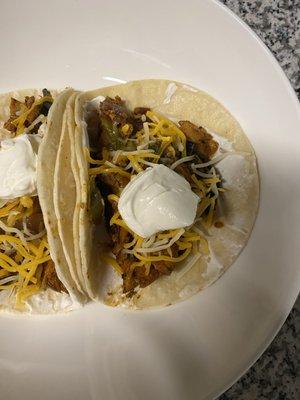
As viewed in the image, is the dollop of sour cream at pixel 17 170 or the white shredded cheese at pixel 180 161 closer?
the dollop of sour cream at pixel 17 170

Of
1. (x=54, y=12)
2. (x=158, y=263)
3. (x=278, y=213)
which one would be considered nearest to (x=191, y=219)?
(x=158, y=263)

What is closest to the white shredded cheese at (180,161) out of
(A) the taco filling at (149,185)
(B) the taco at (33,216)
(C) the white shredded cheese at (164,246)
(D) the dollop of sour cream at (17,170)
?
(A) the taco filling at (149,185)

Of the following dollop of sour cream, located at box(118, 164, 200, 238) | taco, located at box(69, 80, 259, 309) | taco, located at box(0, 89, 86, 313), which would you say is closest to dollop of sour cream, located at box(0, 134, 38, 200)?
taco, located at box(0, 89, 86, 313)

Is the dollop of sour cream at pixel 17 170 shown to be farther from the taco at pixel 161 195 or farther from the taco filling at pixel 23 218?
the taco at pixel 161 195

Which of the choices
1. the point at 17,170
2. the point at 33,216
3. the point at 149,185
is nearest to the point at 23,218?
the point at 33,216

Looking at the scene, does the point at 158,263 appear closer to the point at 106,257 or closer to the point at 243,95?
the point at 106,257

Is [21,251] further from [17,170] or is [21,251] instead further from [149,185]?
[149,185]

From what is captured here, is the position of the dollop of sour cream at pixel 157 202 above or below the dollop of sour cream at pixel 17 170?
above

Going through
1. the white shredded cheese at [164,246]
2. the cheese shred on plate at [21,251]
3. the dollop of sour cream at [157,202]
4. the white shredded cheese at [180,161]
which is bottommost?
the cheese shred on plate at [21,251]
